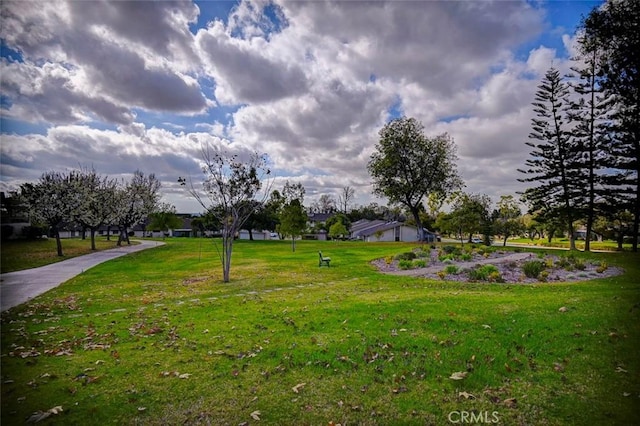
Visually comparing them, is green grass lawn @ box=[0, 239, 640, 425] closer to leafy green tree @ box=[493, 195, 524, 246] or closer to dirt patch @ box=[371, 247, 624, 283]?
dirt patch @ box=[371, 247, 624, 283]

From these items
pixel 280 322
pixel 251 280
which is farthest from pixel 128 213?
pixel 280 322

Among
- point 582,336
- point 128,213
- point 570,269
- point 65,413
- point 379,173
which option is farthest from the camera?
point 128,213

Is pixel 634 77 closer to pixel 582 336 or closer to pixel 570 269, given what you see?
pixel 582 336

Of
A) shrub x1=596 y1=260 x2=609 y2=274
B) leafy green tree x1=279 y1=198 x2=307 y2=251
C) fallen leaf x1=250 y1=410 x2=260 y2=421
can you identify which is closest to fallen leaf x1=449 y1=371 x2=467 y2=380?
fallen leaf x1=250 y1=410 x2=260 y2=421

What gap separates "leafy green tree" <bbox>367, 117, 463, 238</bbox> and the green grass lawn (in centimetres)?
2800

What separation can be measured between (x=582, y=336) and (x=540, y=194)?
21.4 m

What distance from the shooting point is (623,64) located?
353 cm

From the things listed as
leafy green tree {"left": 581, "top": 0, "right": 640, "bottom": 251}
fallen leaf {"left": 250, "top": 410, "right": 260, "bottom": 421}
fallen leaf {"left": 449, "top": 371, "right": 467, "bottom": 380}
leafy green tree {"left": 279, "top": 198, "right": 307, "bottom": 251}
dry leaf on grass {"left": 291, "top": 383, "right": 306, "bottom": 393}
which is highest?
leafy green tree {"left": 581, "top": 0, "right": 640, "bottom": 251}

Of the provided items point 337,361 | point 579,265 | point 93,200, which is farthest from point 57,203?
point 579,265

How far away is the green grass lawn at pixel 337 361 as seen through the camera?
3.82 meters

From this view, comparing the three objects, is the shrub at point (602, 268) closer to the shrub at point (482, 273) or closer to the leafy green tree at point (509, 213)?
the shrub at point (482, 273)

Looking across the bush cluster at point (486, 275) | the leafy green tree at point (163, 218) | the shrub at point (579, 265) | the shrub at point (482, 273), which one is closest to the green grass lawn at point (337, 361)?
the bush cluster at point (486, 275)

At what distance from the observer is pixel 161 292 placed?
12117mm

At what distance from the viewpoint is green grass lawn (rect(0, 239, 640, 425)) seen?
382 centimetres
